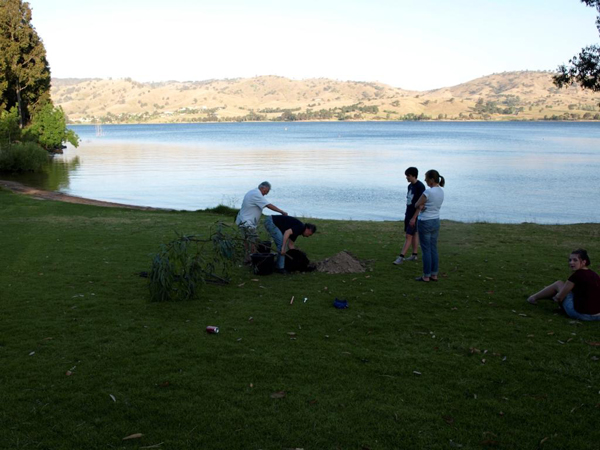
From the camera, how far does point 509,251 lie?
13.3 metres

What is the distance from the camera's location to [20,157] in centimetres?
4112

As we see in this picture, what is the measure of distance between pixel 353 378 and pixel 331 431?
1099 mm

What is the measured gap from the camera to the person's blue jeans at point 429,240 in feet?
31.3

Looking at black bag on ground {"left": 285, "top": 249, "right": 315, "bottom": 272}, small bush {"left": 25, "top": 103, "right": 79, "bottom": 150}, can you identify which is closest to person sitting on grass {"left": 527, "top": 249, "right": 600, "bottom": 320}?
black bag on ground {"left": 285, "top": 249, "right": 315, "bottom": 272}

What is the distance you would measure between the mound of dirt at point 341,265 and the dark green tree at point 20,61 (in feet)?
157

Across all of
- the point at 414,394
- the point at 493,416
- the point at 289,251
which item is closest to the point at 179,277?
the point at 289,251

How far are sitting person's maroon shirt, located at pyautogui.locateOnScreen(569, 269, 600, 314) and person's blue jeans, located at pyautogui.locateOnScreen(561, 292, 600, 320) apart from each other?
6 centimetres

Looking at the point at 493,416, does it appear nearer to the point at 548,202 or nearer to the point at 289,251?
the point at 289,251

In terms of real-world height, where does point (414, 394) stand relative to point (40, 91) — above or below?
below

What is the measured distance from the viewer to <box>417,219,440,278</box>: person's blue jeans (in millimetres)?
9539

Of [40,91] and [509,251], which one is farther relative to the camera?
[40,91]

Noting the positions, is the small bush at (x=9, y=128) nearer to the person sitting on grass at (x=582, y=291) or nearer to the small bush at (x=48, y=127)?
the small bush at (x=48, y=127)

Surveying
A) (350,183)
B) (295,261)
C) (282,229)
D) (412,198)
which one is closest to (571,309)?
(412,198)

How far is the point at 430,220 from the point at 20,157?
131ft
